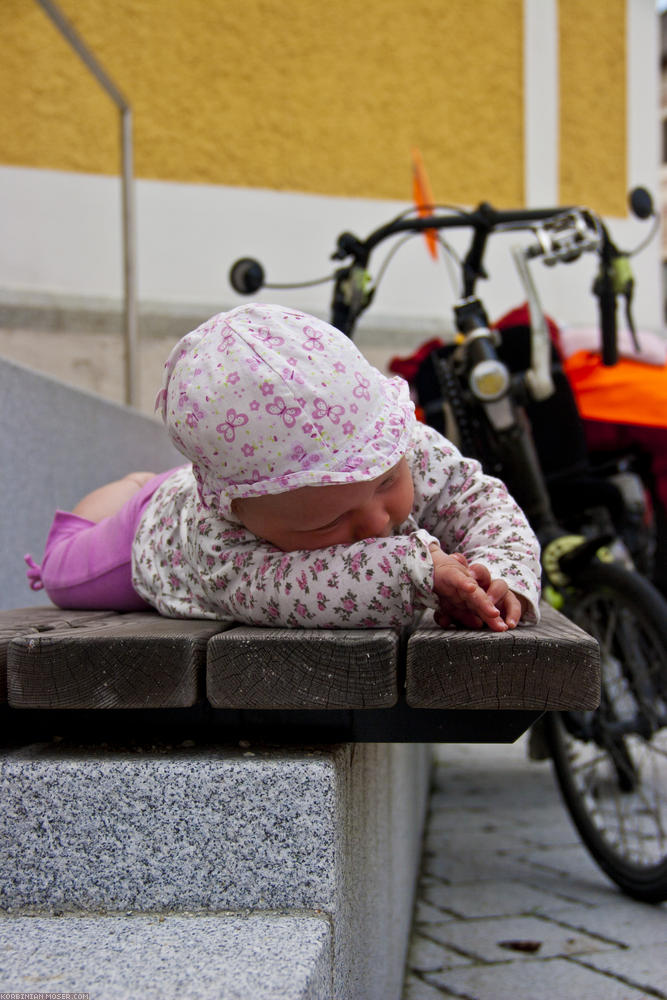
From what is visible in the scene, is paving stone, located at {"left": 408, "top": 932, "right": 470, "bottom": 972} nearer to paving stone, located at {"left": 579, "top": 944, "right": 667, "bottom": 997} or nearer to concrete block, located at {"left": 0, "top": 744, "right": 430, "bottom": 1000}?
paving stone, located at {"left": 579, "top": 944, "right": 667, "bottom": 997}

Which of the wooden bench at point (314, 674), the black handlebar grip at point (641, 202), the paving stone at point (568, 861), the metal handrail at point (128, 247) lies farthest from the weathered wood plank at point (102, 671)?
the metal handrail at point (128, 247)

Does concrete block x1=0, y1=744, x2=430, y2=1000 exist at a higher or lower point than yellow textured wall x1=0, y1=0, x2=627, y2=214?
lower

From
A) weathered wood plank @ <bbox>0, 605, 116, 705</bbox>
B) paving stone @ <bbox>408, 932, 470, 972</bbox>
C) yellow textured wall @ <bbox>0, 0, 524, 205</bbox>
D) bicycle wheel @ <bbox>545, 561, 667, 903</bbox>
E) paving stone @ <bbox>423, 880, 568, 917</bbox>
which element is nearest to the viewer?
weathered wood plank @ <bbox>0, 605, 116, 705</bbox>

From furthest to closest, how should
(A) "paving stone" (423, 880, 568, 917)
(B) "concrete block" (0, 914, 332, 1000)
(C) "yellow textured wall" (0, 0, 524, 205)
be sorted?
(C) "yellow textured wall" (0, 0, 524, 205) < (A) "paving stone" (423, 880, 568, 917) < (B) "concrete block" (0, 914, 332, 1000)

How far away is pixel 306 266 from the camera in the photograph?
5.51 m

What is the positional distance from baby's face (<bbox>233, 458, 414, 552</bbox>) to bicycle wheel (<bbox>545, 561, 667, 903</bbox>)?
2.93ft

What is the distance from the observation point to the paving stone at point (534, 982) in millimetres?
1840

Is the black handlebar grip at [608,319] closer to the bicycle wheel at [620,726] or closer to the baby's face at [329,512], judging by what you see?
the bicycle wheel at [620,726]

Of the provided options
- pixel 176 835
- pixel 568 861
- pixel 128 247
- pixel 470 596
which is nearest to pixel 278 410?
pixel 470 596

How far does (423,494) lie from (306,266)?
407 cm

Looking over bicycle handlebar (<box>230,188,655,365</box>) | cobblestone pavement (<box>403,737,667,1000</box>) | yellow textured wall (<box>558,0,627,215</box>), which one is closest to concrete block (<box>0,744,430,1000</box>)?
cobblestone pavement (<box>403,737,667,1000</box>)

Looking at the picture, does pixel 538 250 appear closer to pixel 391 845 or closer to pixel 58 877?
pixel 391 845

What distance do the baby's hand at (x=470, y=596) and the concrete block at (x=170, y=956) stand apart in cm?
42

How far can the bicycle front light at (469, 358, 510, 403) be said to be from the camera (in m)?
2.44
